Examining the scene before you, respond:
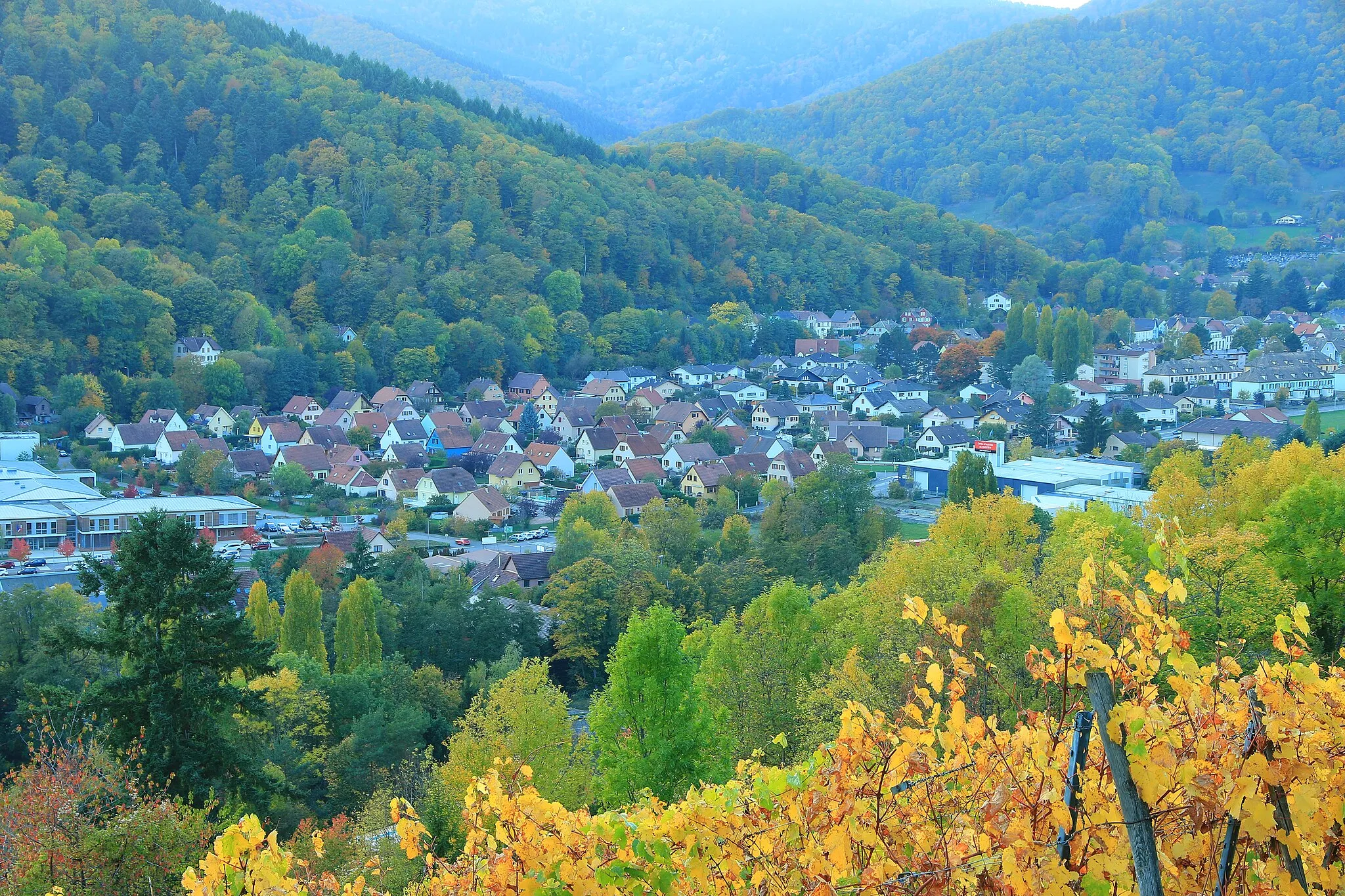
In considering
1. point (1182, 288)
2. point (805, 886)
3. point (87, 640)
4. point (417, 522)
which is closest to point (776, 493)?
point (417, 522)

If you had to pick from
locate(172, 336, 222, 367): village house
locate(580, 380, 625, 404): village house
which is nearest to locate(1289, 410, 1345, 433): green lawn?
locate(580, 380, 625, 404): village house

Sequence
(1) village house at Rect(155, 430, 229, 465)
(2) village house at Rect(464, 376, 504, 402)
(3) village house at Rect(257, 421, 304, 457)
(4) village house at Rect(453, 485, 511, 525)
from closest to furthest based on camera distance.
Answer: (4) village house at Rect(453, 485, 511, 525), (1) village house at Rect(155, 430, 229, 465), (3) village house at Rect(257, 421, 304, 457), (2) village house at Rect(464, 376, 504, 402)

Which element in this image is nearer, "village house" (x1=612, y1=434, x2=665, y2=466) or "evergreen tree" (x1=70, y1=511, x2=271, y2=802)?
"evergreen tree" (x1=70, y1=511, x2=271, y2=802)

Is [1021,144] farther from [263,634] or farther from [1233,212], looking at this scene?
[263,634]

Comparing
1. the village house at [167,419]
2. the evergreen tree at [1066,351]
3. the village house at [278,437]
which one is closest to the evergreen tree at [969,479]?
the village house at [278,437]

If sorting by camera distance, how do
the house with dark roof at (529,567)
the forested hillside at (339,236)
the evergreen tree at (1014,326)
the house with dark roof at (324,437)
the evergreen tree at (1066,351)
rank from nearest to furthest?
1. the house with dark roof at (529,567)
2. the house with dark roof at (324,437)
3. the forested hillside at (339,236)
4. the evergreen tree at (1066,351)
5. the evergreen tree at (1014,326)

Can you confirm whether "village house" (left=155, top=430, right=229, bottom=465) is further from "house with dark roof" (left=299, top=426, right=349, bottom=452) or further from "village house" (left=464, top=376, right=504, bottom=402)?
"village house" (left=464, top=376, right=504, bottom=402)

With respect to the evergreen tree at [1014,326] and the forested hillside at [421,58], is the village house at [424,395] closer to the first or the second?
the evergreen tree at [1014,326]
